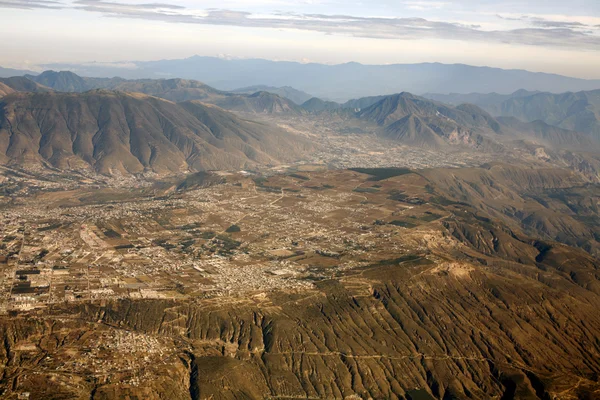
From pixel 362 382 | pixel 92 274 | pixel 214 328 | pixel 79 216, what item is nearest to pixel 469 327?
pixel 362 382

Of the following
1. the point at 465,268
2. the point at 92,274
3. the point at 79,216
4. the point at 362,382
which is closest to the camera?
the point at 362,382

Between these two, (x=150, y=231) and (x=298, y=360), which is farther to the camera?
(x=150, y=231)

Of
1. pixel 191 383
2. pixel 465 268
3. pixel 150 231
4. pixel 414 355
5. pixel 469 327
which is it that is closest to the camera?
pixel 191 383

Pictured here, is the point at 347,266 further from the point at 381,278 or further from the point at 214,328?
the point at 214,328

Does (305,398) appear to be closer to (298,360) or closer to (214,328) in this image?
(298,360)

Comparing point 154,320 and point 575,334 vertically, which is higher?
point 154,320

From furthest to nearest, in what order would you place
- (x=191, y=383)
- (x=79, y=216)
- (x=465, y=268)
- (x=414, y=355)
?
(x=79, y=216) < (x=465, y=268) < (x=414, y=355) < (x=191, y=383)

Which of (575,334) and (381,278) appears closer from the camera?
(575,334)

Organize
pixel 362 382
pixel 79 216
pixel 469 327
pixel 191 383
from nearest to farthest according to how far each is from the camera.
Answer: pixel 191 383, pixel 362 382, pixel 469 327, pixel 79 216

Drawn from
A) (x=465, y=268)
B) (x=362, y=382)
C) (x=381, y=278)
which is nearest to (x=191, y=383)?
(x=362, y=382)
